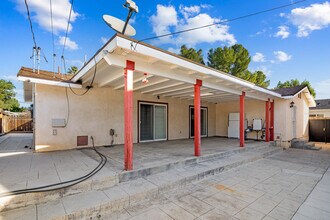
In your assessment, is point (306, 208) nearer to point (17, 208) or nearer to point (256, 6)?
point (17, 208)

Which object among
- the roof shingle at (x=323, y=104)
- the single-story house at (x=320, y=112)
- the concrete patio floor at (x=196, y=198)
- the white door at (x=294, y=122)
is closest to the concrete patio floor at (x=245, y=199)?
the concrete patio floor at (x=196, y=198)

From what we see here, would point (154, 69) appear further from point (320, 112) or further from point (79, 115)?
point (320, 112)

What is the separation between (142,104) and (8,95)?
36.2 meters

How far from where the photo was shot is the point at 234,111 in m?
10.7

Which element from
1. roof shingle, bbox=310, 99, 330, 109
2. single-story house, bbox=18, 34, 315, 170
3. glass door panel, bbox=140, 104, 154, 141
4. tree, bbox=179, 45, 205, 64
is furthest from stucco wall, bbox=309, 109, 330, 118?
glass door panel, bbox=140, 104, 154, 141

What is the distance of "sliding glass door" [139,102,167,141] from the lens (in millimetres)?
7895

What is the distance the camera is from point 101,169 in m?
3.63

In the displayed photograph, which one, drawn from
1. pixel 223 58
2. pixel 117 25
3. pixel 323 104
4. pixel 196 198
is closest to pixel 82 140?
pixel 117 25

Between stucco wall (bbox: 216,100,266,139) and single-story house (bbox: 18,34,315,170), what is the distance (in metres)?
0.05

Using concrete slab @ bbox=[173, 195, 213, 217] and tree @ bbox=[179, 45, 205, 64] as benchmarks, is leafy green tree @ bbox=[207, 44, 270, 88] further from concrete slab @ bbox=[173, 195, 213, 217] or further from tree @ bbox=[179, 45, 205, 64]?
concrete slab @ bbox=[173, 195, 213, 217]

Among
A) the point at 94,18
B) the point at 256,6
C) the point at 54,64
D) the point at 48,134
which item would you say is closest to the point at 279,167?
the point at 256,6

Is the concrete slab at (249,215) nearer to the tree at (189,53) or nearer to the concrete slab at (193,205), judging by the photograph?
the concrete slab at (193,205)

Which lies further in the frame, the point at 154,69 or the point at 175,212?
the point at 154,69

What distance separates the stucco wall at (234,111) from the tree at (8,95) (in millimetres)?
34879
